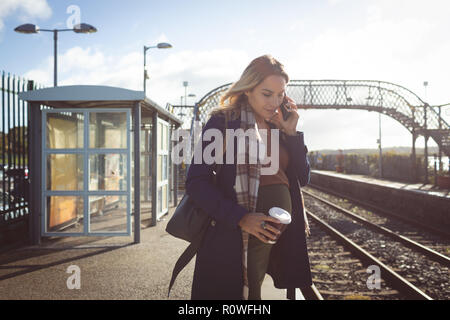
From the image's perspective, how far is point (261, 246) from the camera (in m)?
1.96

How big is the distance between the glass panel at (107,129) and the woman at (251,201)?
6.02 m

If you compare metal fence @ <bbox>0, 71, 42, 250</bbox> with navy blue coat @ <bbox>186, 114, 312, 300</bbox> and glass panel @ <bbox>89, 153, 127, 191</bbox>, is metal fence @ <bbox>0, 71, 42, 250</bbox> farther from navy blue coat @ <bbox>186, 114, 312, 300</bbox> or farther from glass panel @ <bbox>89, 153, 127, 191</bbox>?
navy blue coat @ <bbox>186, 114, 312, 300</bbox>

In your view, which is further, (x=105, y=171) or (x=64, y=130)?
(x=105, y=171)

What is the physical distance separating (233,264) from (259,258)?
0.20 m

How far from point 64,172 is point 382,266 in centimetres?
638

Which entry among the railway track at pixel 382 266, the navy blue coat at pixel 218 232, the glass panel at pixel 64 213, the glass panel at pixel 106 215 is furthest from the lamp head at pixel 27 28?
the navy blue coat at pixel 218 232

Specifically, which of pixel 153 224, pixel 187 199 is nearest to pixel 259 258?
pixel 187 199

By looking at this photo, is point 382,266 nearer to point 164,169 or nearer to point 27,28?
point 164,169

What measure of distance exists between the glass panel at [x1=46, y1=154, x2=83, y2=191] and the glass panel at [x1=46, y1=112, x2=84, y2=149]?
0.25 metres

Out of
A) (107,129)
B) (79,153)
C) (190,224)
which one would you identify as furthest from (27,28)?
(190,224)

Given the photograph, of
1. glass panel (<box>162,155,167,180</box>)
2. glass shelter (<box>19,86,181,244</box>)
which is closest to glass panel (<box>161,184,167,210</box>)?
glass panel (<box>162,155,167,180</box>)

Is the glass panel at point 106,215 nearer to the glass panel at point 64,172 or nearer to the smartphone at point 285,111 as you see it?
the glass panel at point 64,172

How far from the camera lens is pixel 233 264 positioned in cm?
182
